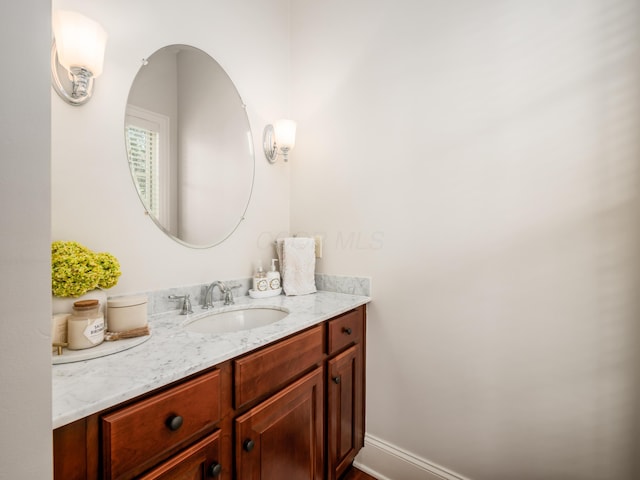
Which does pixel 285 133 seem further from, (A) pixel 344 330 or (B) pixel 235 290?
(A) pixel 344 330

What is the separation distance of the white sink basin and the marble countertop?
0.30 ft

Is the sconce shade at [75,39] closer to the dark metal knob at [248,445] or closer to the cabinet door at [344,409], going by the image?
the dark metal knob at [248,445]

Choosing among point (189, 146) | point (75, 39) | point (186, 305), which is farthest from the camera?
point (189, 146)

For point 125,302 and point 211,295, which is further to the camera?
point 211,295

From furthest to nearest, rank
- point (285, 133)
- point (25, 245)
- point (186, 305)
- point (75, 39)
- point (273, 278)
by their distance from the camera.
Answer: point (285, 133) < point (273, 278) < point (186, 305) < point (75, 39) < point (25, 245)

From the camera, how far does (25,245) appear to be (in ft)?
1.27

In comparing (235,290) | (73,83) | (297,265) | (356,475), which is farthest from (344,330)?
(73,83)

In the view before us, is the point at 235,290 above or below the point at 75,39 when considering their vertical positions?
below

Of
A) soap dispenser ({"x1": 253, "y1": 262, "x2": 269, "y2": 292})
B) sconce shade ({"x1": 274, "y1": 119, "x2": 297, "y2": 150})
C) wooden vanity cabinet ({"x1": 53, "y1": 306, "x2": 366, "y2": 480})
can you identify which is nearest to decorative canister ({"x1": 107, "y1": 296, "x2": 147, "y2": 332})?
wooden vanity cabinet ({"x1": 53, "y1": 306, "x2": 366, "y2": 480})

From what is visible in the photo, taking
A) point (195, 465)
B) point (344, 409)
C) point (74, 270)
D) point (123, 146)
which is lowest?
point (344, 409)

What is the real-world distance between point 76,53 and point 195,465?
120cm

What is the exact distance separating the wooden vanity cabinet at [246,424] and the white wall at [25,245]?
0.18 m

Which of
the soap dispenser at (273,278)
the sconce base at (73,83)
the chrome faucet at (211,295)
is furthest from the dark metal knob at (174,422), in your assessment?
the sconce base at (73,83)

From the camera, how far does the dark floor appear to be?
1.47 metres
